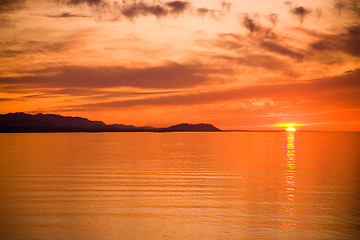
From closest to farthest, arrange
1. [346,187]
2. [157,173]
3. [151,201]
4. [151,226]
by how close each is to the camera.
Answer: [151,226]
[151,201]
[346,187]
[157,173]

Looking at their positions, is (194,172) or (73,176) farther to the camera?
(194,172)

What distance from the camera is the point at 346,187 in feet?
93.7

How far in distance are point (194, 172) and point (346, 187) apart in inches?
634

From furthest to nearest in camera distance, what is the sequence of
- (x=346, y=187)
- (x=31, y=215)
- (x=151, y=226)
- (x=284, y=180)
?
1. (x=284, y=180)
2. (x=346, y=187)
3. (x=31, y=215)
4. (x=151, y=226)

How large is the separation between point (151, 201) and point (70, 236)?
7.90m

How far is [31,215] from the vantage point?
1888 centimetres

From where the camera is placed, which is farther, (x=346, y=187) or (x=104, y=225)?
(x=346, y=187)

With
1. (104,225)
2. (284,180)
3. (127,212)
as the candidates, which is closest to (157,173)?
(284,180)

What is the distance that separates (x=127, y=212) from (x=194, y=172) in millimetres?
18899

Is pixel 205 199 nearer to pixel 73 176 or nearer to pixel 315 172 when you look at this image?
pixel 73 176

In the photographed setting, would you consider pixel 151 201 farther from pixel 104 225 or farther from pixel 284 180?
pixel 284 180

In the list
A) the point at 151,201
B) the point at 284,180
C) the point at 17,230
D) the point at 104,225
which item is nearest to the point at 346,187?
the point at 284,180

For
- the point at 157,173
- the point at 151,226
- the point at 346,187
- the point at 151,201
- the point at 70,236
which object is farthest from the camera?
the point at 157,173

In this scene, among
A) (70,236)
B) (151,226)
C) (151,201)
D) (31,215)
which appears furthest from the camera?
(151,201)
